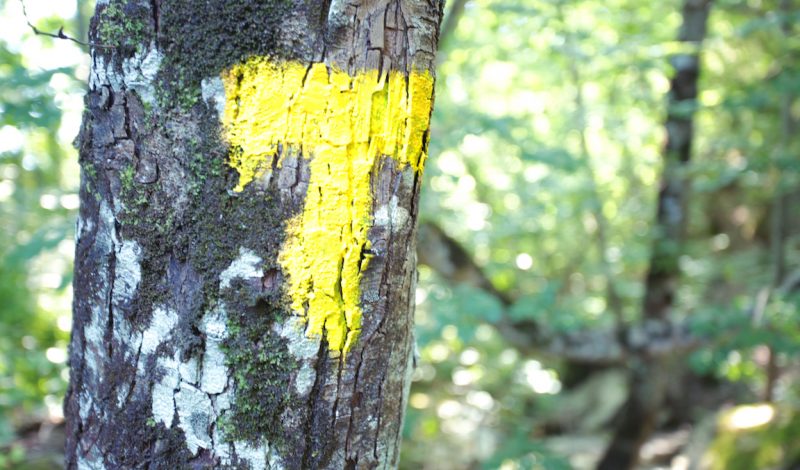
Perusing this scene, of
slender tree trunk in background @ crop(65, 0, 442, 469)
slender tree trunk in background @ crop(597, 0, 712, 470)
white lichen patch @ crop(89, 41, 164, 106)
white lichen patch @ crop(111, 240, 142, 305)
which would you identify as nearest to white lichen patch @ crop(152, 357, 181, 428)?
slender tree trunk in background @ crop(65, 0, 442, 469)

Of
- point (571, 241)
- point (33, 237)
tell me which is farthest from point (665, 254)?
point (33, 237)

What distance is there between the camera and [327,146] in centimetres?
85

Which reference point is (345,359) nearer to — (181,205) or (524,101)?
(181,205)

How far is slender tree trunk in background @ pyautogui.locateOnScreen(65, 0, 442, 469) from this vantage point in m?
0.84

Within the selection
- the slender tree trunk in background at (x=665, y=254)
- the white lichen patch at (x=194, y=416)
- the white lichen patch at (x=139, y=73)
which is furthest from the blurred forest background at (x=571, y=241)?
the white lichen patch at (x=194, y=416)

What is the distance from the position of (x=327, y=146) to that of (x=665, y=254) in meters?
4.22

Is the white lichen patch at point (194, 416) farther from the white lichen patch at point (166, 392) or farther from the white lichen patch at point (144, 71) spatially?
the white lichen patch at point (144, 71)

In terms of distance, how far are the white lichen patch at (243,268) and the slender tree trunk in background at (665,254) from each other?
13.2 feet

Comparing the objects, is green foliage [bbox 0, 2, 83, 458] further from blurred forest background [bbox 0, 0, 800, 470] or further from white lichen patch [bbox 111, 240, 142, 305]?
white lichen patch [bbox 111, 240, 142, 305]

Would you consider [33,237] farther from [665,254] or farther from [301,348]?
[665,254]

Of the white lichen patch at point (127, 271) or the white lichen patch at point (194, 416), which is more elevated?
the white lichen patch at point (127, 271)

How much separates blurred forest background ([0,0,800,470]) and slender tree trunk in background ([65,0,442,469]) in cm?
190

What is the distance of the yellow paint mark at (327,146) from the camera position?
2.75ft

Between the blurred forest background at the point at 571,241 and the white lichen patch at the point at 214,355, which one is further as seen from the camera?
the blurred forest background at the point at 571,241
